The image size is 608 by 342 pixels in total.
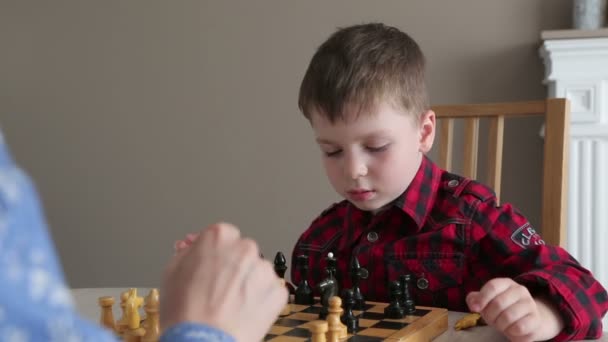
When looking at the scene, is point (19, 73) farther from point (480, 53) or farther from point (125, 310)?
point (125, 310)

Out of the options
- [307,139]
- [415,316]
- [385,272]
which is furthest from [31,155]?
[415,316]

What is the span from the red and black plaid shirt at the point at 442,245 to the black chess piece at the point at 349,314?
131 mm

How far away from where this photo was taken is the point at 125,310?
1.16m

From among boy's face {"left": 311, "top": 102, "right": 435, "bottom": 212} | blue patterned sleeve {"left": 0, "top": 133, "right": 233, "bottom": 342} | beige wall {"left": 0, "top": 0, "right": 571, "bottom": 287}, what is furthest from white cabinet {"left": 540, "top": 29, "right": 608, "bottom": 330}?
blue patterned sleeve {"left": 0, "top": 133, "right": 233, "bottom": 342}

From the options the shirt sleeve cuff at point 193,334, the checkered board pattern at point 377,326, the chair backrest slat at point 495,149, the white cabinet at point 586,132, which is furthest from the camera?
the white cabinet at point 586,132

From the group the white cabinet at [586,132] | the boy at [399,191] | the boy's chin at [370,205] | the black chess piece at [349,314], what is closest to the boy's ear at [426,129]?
the boy at [399,191]

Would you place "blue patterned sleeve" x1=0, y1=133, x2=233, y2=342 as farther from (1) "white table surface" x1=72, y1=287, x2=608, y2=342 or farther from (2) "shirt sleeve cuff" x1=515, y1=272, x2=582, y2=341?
(2) "shirt sleeve cuff" x1=515, y1=272, x2=582, y2=341

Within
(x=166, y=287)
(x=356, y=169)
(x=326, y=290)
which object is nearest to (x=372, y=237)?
(x=356, y=169)

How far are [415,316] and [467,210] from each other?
1.23 ft

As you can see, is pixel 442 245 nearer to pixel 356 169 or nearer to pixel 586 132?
pixel 356 169

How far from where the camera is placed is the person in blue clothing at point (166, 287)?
34cm

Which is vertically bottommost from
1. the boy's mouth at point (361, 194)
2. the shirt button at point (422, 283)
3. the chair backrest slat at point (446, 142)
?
the shirt button at point (422, 283)

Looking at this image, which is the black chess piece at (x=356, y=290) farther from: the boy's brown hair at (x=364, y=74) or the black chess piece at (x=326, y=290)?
the boy's brown hair at (x=364, y=74)

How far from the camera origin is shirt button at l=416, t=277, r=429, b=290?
1.47m
